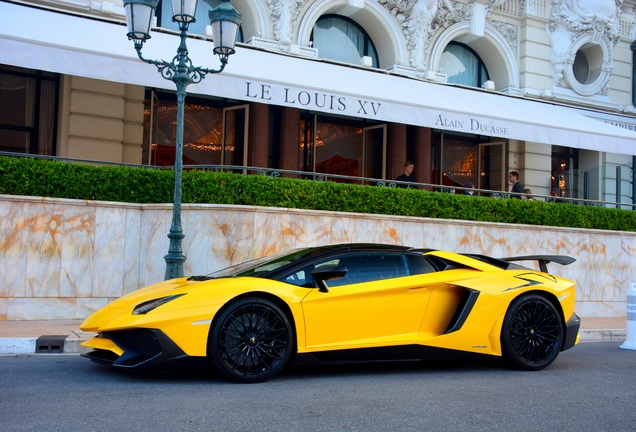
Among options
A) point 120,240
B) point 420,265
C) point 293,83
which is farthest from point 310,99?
point 420,265

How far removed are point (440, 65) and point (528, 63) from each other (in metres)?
2.41

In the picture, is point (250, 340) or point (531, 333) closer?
point (250, 340)

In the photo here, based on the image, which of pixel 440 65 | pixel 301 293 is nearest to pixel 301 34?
pixel 440 65

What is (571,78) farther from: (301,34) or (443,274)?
(443,274)

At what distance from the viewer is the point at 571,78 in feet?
64.9

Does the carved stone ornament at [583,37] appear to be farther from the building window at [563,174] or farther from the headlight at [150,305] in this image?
the headlight at [150,305]

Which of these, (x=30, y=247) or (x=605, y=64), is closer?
(x=30, y=247)

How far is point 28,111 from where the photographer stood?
1414cm

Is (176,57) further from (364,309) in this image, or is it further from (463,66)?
(463,66)

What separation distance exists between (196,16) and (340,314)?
36.1ft

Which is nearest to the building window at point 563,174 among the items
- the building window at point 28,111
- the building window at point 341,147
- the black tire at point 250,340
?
the building window at point 341,147

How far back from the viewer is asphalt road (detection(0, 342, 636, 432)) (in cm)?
461

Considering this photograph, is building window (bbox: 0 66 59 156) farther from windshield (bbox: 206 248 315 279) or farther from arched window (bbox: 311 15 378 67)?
windshield (bbox: 206 248 315 279)

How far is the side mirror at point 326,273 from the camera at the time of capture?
6121mm
